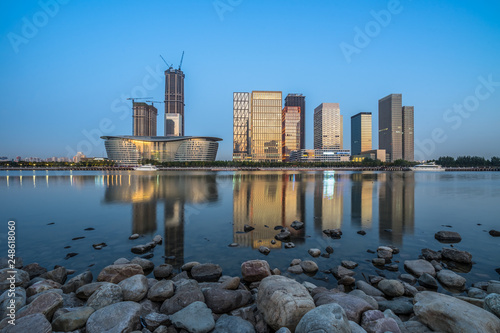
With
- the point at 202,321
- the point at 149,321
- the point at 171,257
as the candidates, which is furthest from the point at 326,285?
the point at 171,257

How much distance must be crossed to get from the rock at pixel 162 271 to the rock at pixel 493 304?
9.21 metres

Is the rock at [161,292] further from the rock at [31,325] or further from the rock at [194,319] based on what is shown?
the rock at [31,325]

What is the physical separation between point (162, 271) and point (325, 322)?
647 centimetres

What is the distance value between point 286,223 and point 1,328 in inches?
558

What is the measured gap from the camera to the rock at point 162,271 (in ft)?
29.1

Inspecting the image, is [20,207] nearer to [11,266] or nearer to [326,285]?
[11,266]

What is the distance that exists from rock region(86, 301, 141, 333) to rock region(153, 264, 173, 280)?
2.98 meters

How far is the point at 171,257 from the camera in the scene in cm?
1084

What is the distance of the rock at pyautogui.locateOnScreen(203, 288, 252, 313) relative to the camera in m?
6.44

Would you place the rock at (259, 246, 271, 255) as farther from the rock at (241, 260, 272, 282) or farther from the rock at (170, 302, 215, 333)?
the rock at (170, 302, 215, 333)

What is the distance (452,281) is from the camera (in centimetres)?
819

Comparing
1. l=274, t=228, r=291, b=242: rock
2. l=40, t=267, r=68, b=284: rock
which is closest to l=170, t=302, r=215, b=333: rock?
l=40, t=267, r=68, b=284: rock

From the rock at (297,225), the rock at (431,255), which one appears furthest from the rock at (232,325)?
the rock at (297,225)

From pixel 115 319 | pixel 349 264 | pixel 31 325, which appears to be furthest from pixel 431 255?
pixel 31 325
